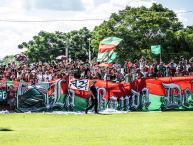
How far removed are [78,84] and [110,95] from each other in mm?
2068

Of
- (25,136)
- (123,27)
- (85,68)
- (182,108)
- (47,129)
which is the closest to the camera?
(25,136)

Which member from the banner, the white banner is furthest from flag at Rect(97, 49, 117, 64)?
the banner

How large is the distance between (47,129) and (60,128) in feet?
1.59

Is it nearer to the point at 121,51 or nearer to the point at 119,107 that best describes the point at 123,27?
the point at 121,51

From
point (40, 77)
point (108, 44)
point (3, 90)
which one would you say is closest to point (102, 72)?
point (108, 44)

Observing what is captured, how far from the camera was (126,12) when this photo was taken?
51.2m

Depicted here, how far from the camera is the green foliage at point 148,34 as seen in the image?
148 feet

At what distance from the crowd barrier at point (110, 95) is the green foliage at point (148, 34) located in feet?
91.2

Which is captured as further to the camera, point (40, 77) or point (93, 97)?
point (40, 77)

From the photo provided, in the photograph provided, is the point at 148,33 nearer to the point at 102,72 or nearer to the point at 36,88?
the point at 102,72

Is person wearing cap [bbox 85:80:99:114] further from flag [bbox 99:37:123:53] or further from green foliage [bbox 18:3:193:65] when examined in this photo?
green foliage [bbox 18:3:193:65]

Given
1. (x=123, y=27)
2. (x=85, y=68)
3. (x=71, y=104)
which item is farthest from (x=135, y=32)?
(x=71, y=104)

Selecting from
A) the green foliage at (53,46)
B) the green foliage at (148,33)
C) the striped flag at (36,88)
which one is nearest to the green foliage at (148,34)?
the green foliage at (148,33)

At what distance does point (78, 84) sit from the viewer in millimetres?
16219
